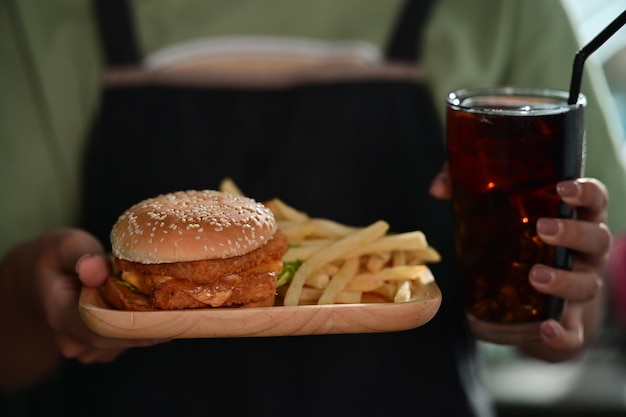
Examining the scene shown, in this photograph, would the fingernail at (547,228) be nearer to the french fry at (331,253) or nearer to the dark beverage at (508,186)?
the dark beverage at (508,186)

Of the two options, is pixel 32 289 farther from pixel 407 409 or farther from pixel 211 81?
pixel 407 409

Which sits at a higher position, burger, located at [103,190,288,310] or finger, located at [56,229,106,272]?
burger, located at [103,190,288,310]

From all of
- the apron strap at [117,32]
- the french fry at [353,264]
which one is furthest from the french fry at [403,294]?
the apron strap at [117,32]

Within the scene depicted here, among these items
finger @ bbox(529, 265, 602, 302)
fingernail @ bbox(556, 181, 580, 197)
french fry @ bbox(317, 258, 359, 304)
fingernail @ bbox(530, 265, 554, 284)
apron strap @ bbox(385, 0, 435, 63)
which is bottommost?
finger @ bbox(529, 265, 602, 302)

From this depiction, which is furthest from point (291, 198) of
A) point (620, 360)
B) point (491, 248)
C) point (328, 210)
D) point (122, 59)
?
point (620, 360)

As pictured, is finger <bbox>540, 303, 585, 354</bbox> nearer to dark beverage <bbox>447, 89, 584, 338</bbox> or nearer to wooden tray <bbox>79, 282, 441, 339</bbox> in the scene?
dark beverage <bbox>447, 89, 584, 338</bbox>

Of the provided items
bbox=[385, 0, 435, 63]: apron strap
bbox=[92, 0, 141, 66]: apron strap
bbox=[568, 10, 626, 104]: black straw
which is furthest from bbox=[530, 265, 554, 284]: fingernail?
bbox=[92, 0, 141, 66]: apron strap

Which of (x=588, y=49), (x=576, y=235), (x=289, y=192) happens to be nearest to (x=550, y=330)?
(x=576, y=235)

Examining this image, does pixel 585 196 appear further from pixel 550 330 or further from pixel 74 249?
pixel 74 249
